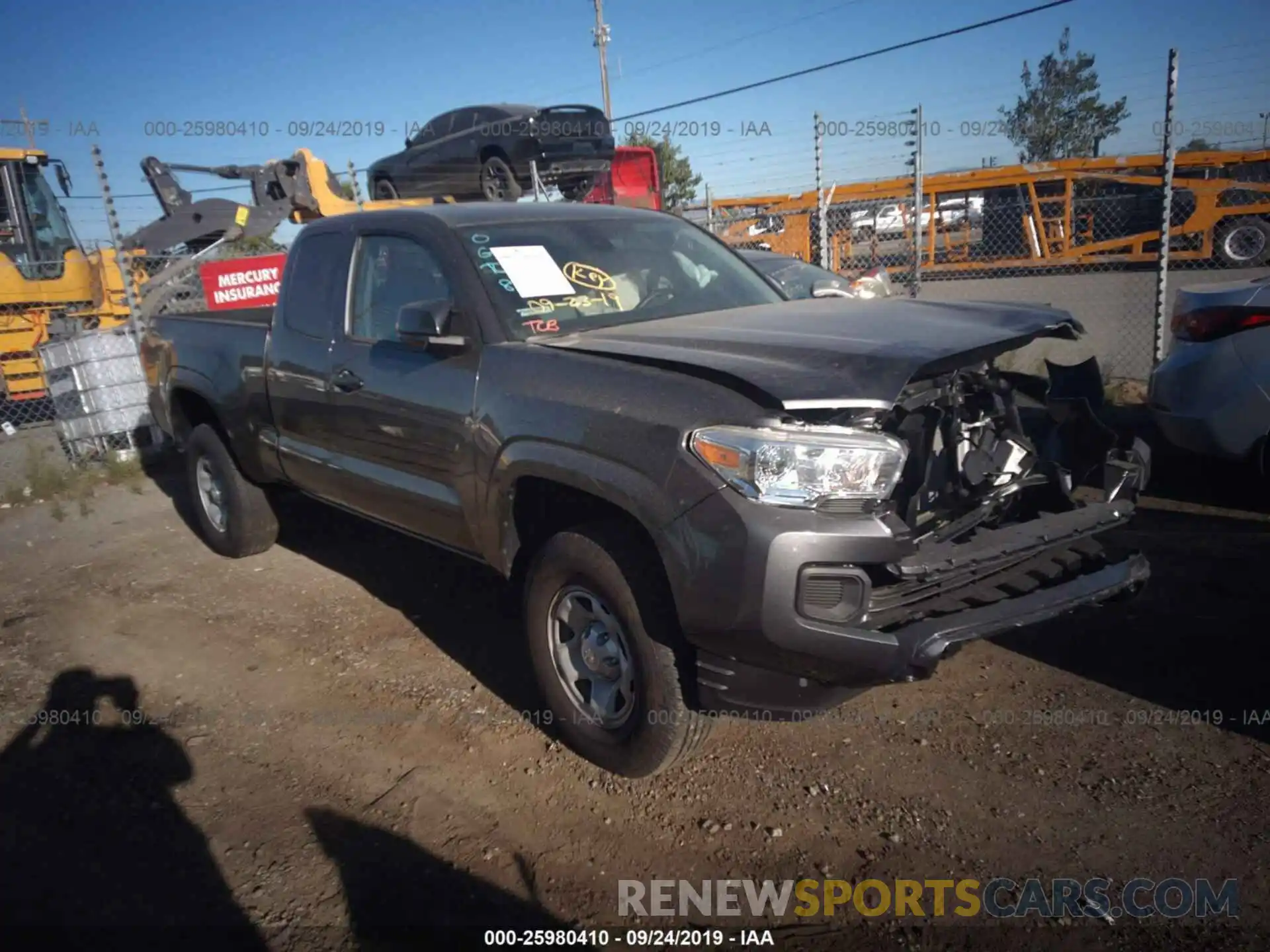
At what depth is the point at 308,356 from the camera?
436 cm

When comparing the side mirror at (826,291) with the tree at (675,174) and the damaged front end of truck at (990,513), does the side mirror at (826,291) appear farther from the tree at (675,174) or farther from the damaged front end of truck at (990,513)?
the tree at (675,174)

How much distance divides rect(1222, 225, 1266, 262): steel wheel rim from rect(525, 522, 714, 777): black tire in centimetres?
1679

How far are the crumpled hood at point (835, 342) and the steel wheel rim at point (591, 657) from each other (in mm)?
876

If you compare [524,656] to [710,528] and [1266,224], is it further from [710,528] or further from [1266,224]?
[1266,224]

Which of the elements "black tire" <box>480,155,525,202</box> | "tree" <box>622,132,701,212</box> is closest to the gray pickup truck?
"black tire" <box>480,155,525,202</box>

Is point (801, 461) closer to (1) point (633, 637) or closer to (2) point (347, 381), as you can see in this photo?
(1) point (633, 637)

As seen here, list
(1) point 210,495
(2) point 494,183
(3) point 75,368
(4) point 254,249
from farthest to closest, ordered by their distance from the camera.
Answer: (4) point 254,249 < (2) point 494,183 < (3) point 75,368 < (1) point 210,495

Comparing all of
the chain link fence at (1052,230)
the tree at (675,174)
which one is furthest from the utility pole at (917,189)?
the tree at (675,174)

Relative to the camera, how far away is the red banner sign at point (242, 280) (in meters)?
9.86

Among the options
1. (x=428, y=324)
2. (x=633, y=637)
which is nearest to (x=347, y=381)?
(x=428, y=324)

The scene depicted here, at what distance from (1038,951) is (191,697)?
3.45 metres

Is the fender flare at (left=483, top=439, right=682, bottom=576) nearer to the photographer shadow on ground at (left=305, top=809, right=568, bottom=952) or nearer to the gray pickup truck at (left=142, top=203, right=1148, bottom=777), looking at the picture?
the gray pickup truck at (left=142, top=203, right=1148, bottom=777)

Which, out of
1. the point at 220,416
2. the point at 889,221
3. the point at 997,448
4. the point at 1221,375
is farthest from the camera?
the point at 889,221

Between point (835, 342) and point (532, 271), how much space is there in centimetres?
137
